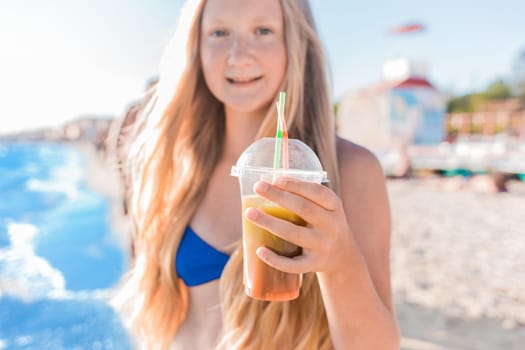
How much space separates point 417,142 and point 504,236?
21.1 metres

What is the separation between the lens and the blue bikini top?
171 cm

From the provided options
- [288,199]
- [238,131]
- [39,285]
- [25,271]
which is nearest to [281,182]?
[288,199]

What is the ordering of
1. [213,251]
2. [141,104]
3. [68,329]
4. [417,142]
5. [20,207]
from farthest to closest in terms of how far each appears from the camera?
[417,142], [20,207], [68,329], [141,104], [213,251]

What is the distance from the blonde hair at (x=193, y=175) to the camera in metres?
1.58

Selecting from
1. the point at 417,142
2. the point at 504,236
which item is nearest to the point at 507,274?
the point at 504,236

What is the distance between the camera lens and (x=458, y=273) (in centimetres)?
591

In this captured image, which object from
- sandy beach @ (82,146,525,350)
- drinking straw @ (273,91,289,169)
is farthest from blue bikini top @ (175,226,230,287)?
sandy beach @ (82,146,525,350)

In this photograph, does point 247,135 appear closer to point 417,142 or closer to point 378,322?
point 378,322

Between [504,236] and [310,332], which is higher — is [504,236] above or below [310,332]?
below

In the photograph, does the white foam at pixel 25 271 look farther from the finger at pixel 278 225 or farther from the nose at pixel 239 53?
the finger at pixel 278 225

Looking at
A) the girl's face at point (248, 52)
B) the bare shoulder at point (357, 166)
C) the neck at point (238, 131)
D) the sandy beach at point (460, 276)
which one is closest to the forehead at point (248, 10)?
the girl's face at point (248, 52)

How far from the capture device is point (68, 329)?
3.36 meters

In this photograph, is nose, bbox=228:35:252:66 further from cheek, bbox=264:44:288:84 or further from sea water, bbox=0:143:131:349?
Result: sea water, bbox=0:143:131:349

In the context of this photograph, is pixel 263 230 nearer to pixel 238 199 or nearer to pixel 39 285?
pixel 238 199
